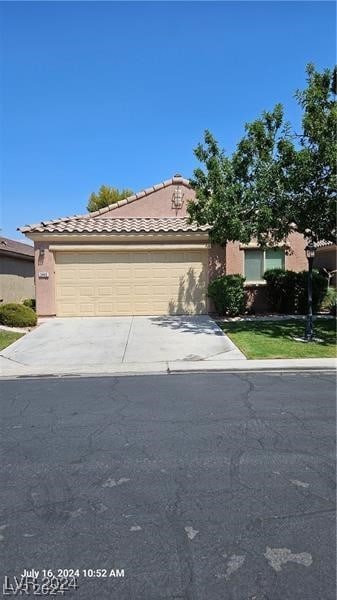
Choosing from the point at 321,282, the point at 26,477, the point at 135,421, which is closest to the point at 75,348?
the point at 135,421

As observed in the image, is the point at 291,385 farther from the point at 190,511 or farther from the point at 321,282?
the point at 321,282

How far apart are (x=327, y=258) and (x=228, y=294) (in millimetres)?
9306

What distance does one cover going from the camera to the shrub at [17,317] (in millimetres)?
14016

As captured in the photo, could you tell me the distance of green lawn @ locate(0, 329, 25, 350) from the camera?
11.3 meters

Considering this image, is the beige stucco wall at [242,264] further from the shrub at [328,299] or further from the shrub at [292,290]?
the shrub at [328,299]

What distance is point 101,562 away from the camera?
281 centimetres

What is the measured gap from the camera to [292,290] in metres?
15.8

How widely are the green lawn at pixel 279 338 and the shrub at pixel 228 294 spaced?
1.08m

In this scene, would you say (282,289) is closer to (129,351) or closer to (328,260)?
(328,260)

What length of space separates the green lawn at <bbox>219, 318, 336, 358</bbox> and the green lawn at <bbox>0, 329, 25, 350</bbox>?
6141 millimetres

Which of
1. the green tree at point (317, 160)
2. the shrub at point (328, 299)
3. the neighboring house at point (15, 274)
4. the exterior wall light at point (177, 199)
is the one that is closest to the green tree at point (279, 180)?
the green tree at point (317, 160)

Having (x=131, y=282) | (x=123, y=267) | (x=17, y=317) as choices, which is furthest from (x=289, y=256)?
(x=17, y=317)

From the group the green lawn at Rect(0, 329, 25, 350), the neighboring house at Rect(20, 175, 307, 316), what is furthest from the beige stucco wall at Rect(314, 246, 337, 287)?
the green lawn at Rect(0, 329, 25, 350)

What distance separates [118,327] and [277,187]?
6.32 meters
